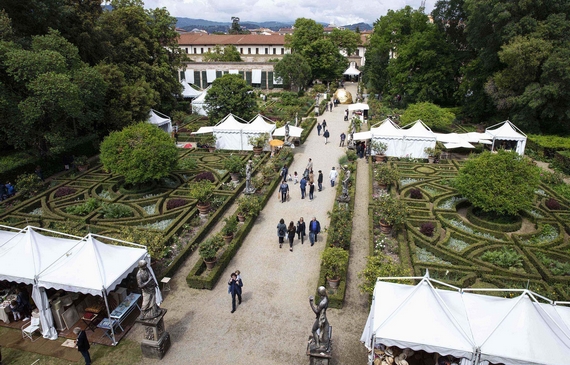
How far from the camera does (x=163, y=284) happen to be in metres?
13.5

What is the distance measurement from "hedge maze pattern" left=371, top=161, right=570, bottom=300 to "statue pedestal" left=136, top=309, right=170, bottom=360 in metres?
8.66

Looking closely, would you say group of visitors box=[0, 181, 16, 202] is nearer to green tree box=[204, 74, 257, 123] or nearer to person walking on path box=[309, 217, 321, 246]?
green tree box=[204, 74, 257, 123]

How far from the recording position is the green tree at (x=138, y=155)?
771 inches

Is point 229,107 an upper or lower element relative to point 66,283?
upper

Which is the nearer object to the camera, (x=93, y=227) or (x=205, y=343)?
(x=205, y=343)

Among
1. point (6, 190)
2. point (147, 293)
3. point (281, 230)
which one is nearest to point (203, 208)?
point (281, 230)

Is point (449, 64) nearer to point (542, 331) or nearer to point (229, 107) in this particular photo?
point (229, 107)

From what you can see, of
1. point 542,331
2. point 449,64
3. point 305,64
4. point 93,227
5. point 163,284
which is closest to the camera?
point 542,331

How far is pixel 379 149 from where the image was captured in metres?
26.9

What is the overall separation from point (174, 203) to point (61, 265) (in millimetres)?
8098

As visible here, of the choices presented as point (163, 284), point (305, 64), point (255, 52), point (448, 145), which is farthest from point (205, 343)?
point (255, 52)

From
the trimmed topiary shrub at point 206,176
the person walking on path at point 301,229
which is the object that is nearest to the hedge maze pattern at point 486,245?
the person walking on path at point 301,229

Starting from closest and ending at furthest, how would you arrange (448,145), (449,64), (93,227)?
1. (93,227)
2. (448,145)
3. (449,64)

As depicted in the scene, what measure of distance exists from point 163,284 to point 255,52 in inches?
2856
